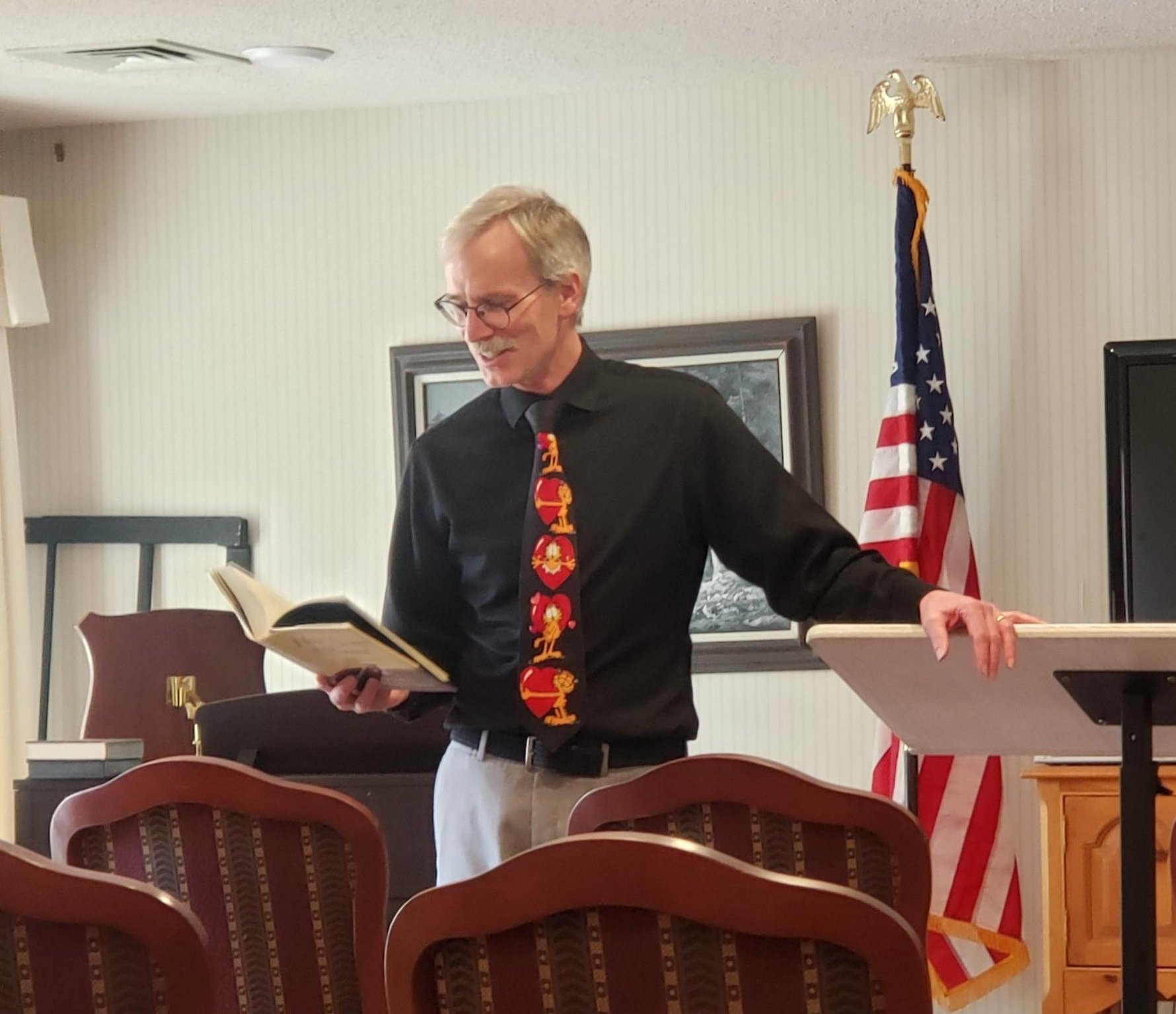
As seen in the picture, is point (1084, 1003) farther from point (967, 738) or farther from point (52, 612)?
point (52, 612)

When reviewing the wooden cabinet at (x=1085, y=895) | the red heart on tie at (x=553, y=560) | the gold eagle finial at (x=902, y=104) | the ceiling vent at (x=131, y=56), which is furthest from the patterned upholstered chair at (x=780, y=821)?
the ceiling vent at (x=131, y=56)

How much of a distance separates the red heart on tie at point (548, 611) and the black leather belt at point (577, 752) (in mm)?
134

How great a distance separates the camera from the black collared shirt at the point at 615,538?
7.14 ft

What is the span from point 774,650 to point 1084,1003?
4.27 feet

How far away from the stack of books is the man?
1583 millimetres

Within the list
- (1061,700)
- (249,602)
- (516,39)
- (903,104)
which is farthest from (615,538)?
(903,104)

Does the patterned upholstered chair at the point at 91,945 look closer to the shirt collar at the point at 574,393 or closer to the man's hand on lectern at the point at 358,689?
the man's hand on lectern at the point at 358,689

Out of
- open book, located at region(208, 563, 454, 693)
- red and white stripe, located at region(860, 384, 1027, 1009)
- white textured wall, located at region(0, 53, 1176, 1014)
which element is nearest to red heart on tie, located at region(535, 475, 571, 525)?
open book, located at region(208, 563, 454, 693)

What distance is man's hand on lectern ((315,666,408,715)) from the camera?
84.4 inches

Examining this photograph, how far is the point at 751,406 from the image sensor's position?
188 inches

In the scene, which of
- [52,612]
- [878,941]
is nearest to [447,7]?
[52,612]

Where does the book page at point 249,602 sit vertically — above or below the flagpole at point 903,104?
below

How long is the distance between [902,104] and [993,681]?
3.08 m

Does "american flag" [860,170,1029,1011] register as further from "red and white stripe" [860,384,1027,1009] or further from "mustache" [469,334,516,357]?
"mustache" [469,334,516,357]
